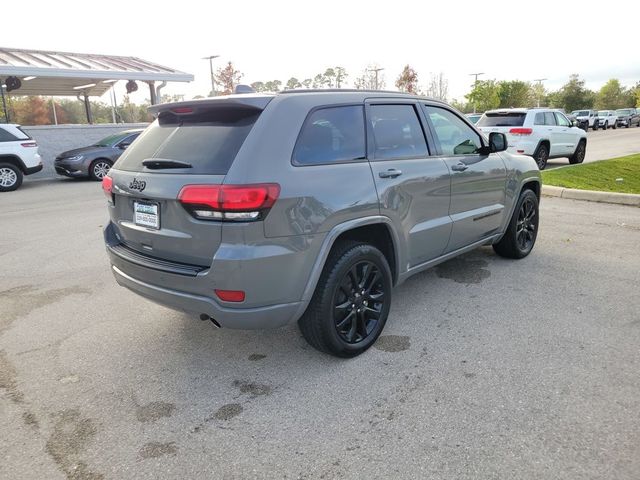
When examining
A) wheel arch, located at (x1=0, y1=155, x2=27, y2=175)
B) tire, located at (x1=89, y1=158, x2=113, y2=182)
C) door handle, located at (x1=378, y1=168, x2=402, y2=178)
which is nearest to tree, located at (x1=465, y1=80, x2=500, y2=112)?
tire, located at (x1=89, y1=158, x2=113, y2=182)

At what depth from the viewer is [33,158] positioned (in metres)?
13.1

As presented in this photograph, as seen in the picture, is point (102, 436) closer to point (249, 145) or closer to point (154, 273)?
point (154, 273)

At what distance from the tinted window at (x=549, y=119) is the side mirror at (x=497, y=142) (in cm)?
1001

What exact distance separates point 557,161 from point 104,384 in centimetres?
1658

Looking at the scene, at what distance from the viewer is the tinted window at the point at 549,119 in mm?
13547

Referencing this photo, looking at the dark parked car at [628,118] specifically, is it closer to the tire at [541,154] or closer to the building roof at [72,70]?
the tire at [541,154]

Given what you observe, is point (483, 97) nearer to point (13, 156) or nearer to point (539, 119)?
point (539, 119)

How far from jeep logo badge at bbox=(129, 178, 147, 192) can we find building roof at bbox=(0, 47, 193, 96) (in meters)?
16.9

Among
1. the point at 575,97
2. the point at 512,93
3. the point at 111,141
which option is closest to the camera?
the point at 111,141

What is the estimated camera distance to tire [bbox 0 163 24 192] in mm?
12625

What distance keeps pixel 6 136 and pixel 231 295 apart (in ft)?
41.8

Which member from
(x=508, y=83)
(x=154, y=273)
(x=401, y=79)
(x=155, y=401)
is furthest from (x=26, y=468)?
(x=508, y=83)

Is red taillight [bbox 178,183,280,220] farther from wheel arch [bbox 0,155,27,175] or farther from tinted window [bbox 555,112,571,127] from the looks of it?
tinted window [bbox 555,112,571,127]

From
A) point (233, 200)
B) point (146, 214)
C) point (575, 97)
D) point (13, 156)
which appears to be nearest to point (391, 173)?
point (233, 200)
